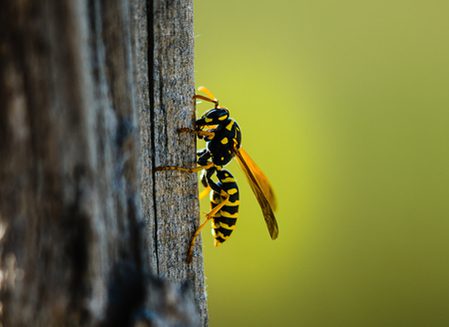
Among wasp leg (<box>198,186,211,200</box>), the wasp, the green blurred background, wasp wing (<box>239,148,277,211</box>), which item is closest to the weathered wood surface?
the wasp

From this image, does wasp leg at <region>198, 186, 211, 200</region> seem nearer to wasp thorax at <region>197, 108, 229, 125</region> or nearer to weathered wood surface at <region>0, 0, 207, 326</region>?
wasp thorax at <region>197, 108, 229, 125</region>

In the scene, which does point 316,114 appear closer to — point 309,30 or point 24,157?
point 309,30

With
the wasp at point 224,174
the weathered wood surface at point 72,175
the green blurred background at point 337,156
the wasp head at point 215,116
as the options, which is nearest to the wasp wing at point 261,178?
the wasp at point 224,174

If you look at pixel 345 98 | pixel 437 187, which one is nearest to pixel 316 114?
pixel 345 98

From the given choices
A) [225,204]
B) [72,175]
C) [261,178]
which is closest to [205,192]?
[225,204]

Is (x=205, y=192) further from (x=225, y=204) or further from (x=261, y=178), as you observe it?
(x=261, y=178)

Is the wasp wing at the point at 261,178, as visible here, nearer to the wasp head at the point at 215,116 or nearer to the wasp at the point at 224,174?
the wasp at the point at 224,174
